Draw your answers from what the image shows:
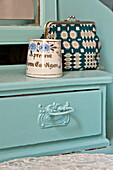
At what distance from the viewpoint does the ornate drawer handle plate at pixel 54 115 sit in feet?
2.50

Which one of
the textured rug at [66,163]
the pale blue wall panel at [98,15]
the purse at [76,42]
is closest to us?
the textured rug at [66,163]

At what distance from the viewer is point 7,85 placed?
2.36 ft

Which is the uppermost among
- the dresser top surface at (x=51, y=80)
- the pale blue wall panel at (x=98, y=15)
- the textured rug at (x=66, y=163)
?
the pale blue wall panel at (x=98, y=15)

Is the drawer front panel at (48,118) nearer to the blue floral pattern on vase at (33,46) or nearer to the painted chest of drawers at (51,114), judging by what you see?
the painted chest of drawers at (51,114)

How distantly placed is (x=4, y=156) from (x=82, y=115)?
0.22m

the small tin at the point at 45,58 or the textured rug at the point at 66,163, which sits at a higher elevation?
the small tin at the point at 45,58

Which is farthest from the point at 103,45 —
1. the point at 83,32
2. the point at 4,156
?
the point at 4,156

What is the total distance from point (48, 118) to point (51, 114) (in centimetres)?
2

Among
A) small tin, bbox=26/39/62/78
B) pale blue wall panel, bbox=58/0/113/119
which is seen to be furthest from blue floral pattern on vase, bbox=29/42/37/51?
pale blue wall panel, bbox=58/0/113/119

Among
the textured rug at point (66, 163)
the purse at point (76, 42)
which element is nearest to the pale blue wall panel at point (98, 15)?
the purse at point (76, 42)

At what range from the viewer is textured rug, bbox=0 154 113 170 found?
0.52 m

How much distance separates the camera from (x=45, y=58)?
79 cm

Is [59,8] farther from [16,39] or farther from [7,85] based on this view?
[7,85]

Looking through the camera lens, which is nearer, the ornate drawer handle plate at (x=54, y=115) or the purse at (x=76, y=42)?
the ornate drawer handle plate at (x=54, y=115)
